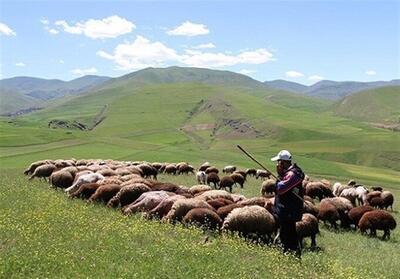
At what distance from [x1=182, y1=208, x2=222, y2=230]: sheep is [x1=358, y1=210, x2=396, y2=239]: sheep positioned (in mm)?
8808

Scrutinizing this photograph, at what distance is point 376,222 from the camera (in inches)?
870

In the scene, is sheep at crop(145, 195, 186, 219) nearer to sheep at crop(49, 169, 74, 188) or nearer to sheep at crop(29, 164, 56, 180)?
sheep at crop(49, 169, 74, 188)

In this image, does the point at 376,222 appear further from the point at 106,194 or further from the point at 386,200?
the point at 106,194

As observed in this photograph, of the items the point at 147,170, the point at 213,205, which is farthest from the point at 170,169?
the point at 213,205

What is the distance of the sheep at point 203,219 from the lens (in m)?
16.7

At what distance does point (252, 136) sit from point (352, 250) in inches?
5442

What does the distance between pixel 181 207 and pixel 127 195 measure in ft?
13.8

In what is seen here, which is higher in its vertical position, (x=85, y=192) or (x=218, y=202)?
(x=218, y=202)

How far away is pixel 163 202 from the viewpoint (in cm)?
1891

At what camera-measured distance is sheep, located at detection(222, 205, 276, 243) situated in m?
16.7

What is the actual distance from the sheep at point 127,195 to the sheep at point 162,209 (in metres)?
2.57

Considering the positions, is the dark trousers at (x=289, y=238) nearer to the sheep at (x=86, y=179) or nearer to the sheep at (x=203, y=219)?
the sheep at (x=203, y=219)

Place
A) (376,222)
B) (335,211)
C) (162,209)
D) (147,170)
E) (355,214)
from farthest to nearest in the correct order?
(147,170)
(355,214)
(335,211)
(376,222)
(162,209)

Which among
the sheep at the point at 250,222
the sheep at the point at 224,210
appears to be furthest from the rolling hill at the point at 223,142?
the sheep at the point at 250,222
